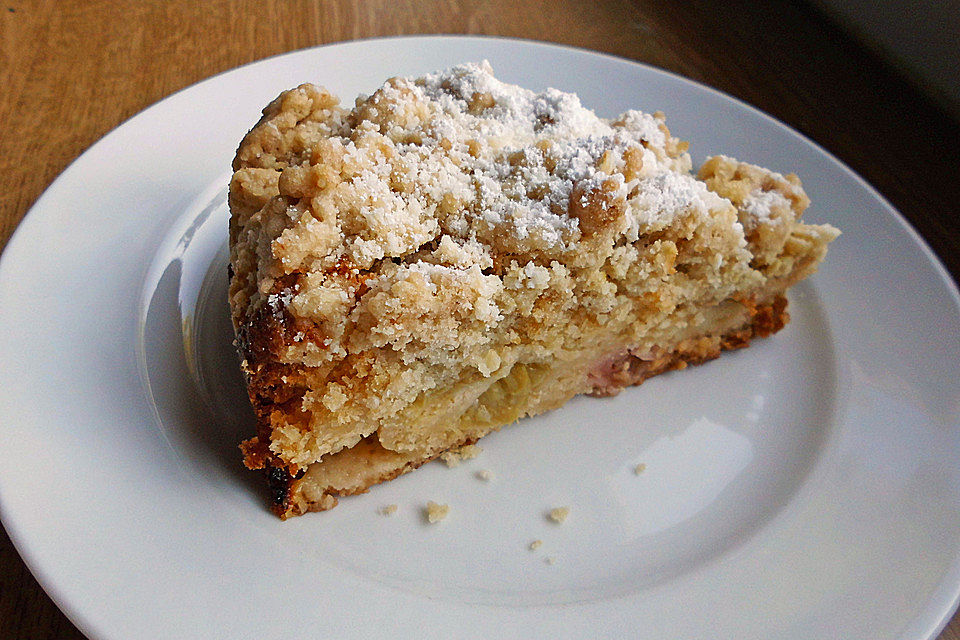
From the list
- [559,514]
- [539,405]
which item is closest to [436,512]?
[559,514]

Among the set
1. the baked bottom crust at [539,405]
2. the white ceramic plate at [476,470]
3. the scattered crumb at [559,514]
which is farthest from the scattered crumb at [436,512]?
the scattered crumb at [559,514]

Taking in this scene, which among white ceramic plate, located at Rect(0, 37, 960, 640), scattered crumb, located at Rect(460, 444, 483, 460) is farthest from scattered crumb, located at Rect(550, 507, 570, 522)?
scattered crumb, located at Rect(460, 444, 483, 460)

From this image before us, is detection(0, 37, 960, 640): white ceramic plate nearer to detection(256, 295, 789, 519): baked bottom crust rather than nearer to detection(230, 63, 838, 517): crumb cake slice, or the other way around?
detection(256, 295, 789, 519): baked bottom crust

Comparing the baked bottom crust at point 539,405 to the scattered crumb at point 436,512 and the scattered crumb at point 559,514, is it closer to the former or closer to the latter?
the scattered crumb at point 436,512

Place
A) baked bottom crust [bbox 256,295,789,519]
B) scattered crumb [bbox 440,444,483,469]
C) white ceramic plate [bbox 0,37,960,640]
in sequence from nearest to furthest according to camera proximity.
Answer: white ceramic plate [bbox 0,37,960,640]
baked bottom crust [bbox 256,295,789,519]
scattered crumb [bbox 440,444,483,469]

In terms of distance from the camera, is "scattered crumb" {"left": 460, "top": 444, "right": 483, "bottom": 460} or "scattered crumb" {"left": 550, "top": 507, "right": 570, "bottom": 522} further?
"scattered crumb" {"left": 460, "top": 444, "right": 483, "bottom": 460}
